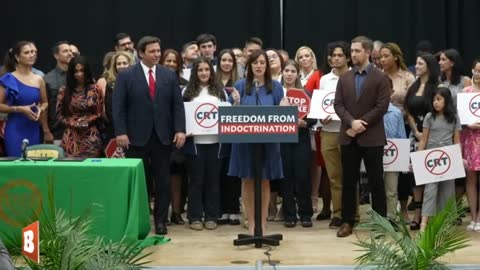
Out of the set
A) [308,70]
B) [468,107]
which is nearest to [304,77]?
[308,70]

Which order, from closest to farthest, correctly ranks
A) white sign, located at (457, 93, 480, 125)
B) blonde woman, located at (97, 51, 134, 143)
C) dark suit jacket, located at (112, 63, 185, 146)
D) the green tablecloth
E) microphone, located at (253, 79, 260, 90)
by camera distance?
1. the green tablecloth
2. microphone, located at (253, 79, 260, 90)
3. dark suit jacket, located at (112, 63, 185, 146)
4. white sign, located at (457, 93, 480, 125)
5. blonde woman, located at (97, 51, 134, 143)

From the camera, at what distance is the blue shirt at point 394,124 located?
8750 millimetres

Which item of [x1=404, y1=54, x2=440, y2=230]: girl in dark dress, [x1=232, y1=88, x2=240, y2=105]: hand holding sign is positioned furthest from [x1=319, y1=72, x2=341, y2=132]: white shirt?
[x1=232, y1=88, x2=240, y2=105]: hand holding sign

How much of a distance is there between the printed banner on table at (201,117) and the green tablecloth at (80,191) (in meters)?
1.31

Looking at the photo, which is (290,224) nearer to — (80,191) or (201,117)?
(201,117)

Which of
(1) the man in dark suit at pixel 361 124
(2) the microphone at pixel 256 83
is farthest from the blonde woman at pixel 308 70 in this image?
(2) the microphone at pixel 256 83

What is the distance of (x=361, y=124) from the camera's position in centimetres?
809

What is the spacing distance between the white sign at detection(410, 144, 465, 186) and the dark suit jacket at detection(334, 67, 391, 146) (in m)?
0.41

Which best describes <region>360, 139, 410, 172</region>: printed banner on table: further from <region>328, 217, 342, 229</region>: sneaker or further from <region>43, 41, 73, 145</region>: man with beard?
<region>43, 41, 73, 145</region>: man with beard

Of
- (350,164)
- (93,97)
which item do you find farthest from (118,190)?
(350,164)

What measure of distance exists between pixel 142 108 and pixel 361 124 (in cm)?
199

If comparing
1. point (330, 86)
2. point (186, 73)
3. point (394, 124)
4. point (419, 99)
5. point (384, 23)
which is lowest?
point (394, 124)

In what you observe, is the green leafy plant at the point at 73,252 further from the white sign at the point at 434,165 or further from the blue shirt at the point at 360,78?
the white sign at the point at 434,165

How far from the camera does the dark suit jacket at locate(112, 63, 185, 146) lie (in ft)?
27.3
